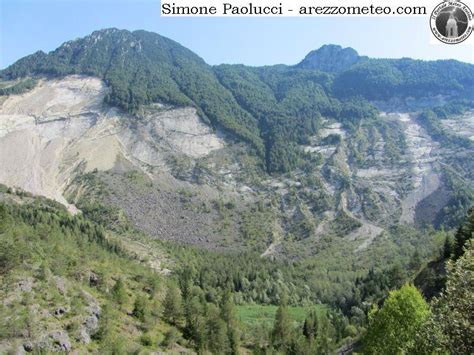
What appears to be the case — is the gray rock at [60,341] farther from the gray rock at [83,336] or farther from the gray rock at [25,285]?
the gray rock at [25,285]

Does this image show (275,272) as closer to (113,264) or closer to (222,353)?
(113,264)

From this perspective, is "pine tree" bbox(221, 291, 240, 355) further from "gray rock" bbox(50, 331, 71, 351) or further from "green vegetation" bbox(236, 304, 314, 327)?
"gray rock" bbox(50, 331, 71, 351)

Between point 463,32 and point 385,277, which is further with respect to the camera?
point 385,277

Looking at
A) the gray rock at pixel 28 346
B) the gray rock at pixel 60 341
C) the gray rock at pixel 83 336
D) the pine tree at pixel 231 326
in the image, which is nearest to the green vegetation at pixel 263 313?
the pine tree at pixel 231 326

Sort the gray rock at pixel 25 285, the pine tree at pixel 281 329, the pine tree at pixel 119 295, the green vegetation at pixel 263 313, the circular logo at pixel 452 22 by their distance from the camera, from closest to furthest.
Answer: the circular logo at pixel 452 22
the gray rock at pixel 25 285
the pine tree at pixel 119 295
the pine tree at pixel 281 329
the green vegetation at pixel 263 313

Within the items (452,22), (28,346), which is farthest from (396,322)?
(28,346)

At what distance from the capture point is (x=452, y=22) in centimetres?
5138

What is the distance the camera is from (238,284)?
168 m

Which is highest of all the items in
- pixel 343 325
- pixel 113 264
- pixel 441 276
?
pixel 441 276

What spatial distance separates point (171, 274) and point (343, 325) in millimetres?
69040

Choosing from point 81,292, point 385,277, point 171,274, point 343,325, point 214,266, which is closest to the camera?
point 81,292

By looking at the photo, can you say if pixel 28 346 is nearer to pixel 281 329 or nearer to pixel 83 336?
pixel 83 336

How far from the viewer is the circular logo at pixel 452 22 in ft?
163

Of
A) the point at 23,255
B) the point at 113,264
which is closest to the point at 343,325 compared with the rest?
the point at 113,264
